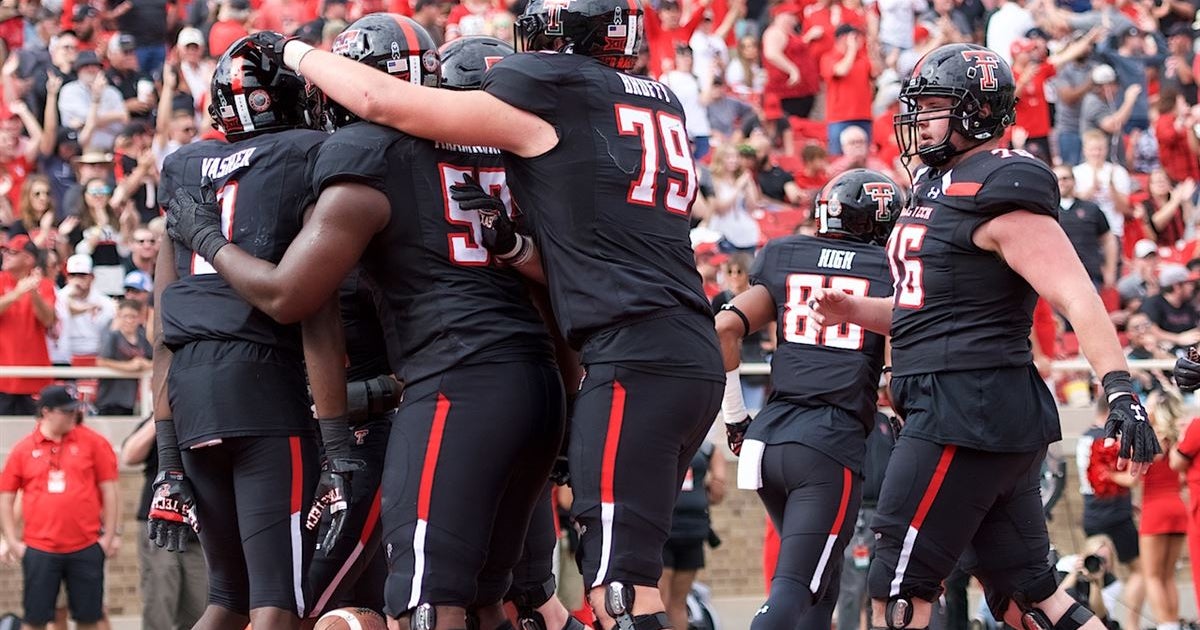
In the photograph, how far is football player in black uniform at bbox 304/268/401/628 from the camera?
6.07 m

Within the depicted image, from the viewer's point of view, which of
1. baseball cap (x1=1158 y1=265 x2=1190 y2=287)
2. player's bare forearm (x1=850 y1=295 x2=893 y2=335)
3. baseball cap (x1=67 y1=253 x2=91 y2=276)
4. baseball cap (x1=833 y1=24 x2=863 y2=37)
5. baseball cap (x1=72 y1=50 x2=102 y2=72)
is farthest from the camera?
baseball cap (x1=833 y1=24 x2=863 y2=37)

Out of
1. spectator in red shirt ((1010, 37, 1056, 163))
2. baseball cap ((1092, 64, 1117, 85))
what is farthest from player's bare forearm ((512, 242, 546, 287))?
baseball cap ((1092, 64, 1117, 85))

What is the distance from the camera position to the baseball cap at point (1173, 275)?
14.5m

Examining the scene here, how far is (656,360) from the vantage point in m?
5.24

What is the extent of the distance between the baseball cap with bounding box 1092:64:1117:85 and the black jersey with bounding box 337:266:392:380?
43.1 ft

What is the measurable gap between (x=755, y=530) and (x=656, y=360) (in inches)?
309

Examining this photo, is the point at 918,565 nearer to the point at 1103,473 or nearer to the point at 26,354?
the point at 1103,473

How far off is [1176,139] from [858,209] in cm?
1080

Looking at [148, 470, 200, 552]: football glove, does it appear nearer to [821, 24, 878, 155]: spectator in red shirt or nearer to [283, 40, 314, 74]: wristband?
[283, 40, 314, 74]: wristband

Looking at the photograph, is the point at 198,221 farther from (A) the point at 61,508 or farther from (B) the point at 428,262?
(A) the point at 61,508

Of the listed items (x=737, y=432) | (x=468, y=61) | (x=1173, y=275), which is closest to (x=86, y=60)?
(x=1173, y=275)

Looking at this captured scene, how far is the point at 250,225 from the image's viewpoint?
5852 millimetres

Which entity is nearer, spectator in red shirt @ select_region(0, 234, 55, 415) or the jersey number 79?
the jersey number 79

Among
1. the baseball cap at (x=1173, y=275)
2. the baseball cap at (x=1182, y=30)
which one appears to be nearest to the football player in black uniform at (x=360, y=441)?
the baseball cap at (x=1173, y=275)
